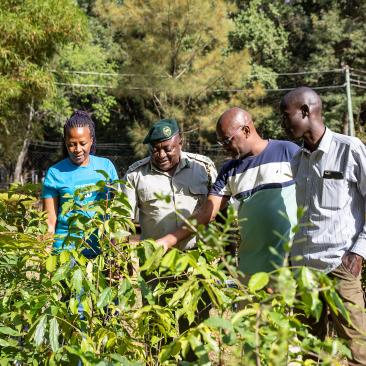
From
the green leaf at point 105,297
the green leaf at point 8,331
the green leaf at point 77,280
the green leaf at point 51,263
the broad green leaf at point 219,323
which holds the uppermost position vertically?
the broad green leaf at point 219,323

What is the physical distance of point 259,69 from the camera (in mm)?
27906

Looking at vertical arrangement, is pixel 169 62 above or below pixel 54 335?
above

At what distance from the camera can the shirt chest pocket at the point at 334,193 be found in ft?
9.42

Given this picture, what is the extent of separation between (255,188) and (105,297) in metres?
1.34

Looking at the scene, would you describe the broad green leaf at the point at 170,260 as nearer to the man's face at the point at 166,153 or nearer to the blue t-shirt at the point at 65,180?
the man's face at the point at 166,153

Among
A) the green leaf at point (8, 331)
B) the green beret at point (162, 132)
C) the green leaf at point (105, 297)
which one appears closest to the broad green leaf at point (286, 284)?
the green leaf at point (105, 297)

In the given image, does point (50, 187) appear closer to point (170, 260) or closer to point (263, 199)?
point (263, 199)

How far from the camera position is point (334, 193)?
9.47 feet

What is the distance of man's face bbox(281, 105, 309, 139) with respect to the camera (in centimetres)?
283

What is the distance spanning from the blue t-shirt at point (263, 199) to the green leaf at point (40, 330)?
138 cm

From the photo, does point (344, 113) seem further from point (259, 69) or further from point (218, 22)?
point (218, 22)

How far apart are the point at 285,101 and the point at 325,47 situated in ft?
84.3

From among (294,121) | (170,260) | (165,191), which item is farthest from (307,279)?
(165,191)

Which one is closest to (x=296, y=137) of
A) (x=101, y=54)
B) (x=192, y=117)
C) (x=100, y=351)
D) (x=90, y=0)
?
(x=100, y=351)
